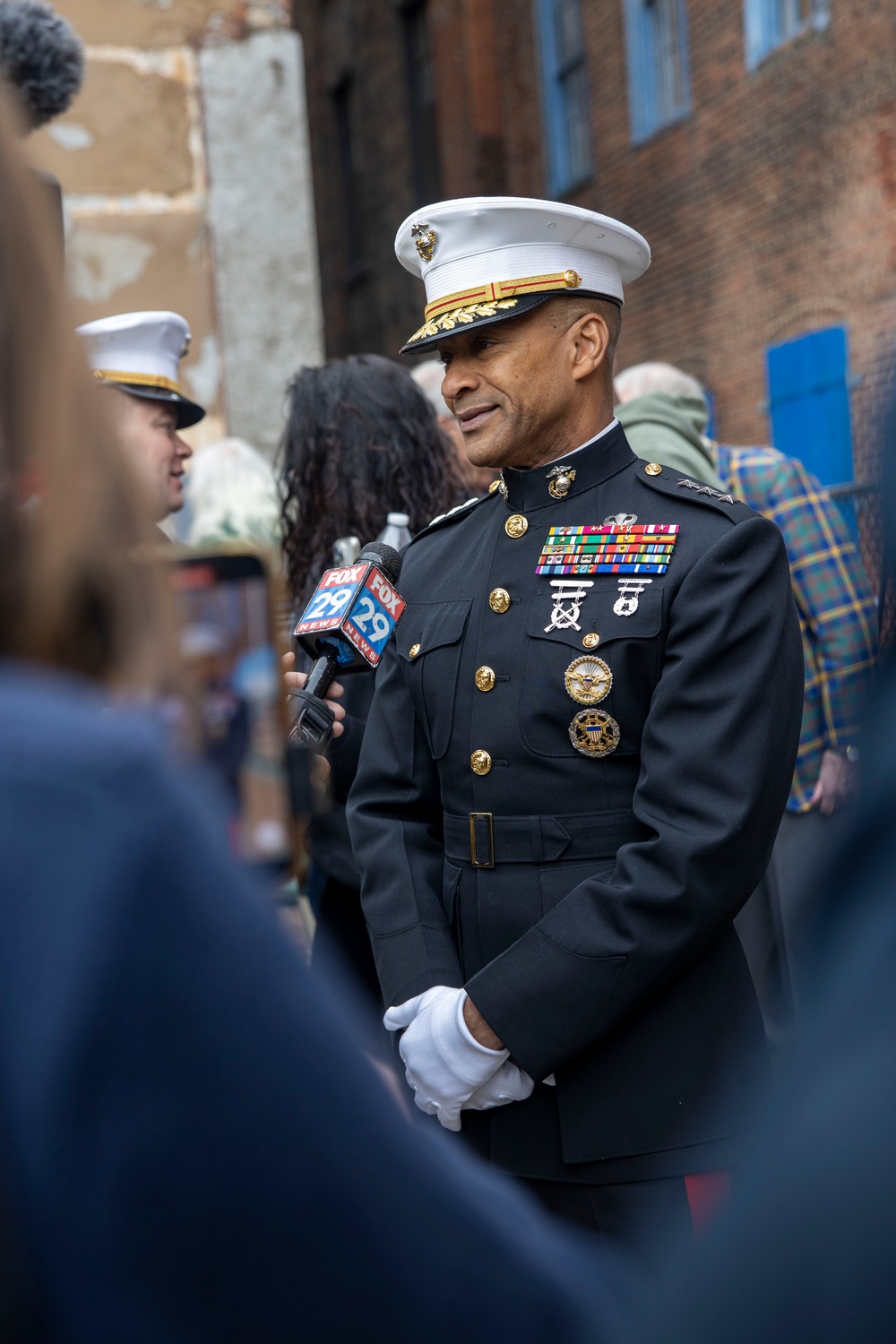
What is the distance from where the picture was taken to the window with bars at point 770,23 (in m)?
10.2

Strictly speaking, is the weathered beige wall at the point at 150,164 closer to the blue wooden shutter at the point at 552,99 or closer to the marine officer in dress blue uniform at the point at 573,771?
the marine officer in dress blue uniform at the point at 573,771

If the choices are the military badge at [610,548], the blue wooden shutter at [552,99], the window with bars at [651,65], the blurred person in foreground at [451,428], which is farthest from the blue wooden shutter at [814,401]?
the military badge at [610,548]

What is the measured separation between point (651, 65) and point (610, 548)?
11183 mm

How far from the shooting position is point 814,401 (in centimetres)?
1040

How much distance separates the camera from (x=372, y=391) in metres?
3.32

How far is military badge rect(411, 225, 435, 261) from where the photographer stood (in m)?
2.51

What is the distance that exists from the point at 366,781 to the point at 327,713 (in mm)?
269

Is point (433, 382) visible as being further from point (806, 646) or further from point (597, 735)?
point (597, 735)

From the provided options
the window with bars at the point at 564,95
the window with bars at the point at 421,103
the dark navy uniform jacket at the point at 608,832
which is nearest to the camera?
the dark navy uniform jacket at the point at 608,832

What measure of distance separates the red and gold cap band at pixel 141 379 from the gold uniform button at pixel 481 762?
179 cm

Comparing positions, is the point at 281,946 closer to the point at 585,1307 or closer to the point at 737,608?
the point at 585,1307

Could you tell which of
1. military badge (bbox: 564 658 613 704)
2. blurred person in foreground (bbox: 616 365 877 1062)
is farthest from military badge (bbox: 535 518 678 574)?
blurred person in foreground (bbox: 616 365 877 1062)

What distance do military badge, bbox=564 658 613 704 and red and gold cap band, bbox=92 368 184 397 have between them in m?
1.86

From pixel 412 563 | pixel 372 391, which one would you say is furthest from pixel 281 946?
pixel 372 391
